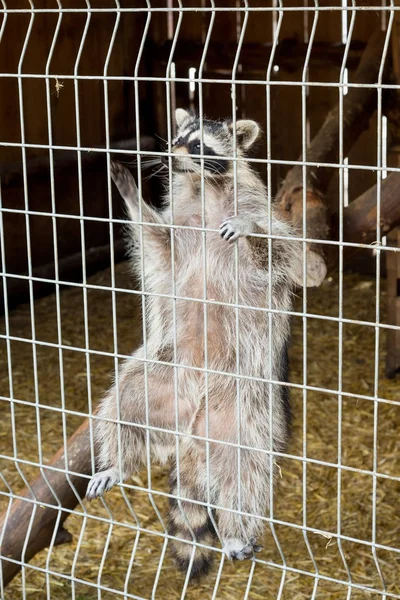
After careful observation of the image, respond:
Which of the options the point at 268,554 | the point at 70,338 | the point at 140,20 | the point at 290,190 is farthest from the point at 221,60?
the point at 268,554

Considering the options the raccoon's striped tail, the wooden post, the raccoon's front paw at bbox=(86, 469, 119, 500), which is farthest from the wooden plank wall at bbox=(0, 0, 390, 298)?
the raccoon's striped tail

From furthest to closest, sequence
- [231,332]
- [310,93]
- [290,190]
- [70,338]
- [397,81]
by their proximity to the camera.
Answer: [310,93] < [70,338] < [397,81] < [290,190] < [231,332]

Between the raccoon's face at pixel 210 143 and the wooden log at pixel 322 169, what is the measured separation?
34cm

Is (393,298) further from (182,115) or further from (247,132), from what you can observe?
(247,132)

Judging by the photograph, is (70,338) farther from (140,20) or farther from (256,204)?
(256,204)

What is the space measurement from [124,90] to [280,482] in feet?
14.2

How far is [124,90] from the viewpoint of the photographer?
7391mm

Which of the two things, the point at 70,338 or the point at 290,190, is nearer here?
the point at 290,190

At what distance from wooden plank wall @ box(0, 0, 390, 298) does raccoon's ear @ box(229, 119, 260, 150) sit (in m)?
3.63

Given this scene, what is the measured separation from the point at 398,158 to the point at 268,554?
92.6 inches

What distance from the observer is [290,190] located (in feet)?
11.4

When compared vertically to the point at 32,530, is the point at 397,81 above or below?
above

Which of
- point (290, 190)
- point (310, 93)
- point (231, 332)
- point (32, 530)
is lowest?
point (32, 530)

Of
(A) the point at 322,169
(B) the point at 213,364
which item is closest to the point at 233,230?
(B) the point at 213,364
